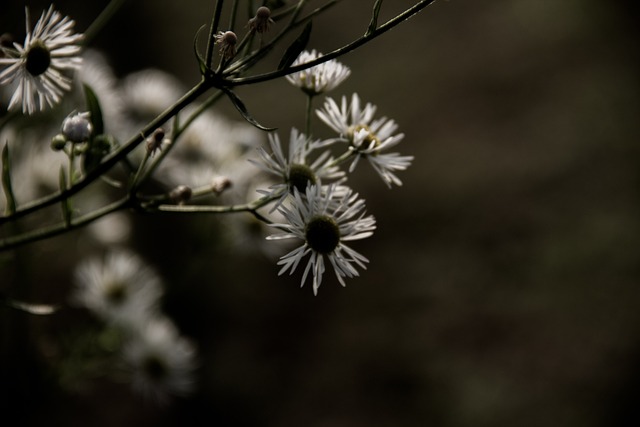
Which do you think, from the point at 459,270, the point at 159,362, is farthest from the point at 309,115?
the point at 459,270

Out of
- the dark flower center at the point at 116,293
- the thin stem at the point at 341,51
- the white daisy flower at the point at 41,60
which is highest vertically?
the dark flower center at the point at 116,293

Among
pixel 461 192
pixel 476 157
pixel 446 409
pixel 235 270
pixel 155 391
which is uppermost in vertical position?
pixel 476 157

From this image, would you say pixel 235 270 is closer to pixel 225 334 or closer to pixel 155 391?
pixel 225 334

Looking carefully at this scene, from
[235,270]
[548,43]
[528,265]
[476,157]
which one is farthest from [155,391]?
[548,43]

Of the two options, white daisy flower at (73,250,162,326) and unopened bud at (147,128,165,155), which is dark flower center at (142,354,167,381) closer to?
white daisy flower at (73,250,162,326)

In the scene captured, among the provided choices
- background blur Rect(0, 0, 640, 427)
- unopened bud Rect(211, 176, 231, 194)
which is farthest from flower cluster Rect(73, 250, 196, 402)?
unopened bud Rect(211, 176, 231, 194)

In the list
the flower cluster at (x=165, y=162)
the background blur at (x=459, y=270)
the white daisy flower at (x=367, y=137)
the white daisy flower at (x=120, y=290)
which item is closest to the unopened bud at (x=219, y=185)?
the flower cluster at (x=165, y=162)

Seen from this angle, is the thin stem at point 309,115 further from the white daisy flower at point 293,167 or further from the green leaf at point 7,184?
the green leaf at point 7,184
